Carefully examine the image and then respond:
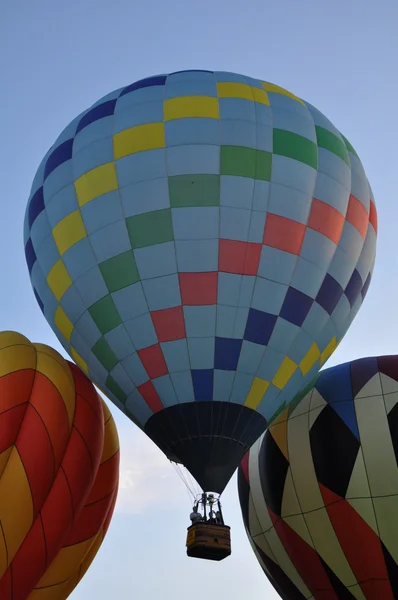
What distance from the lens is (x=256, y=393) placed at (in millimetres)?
7711

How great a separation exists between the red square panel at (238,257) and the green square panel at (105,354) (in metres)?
1.43

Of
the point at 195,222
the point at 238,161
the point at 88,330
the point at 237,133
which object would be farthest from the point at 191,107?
the point at 88,330

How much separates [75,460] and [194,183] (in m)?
3.04

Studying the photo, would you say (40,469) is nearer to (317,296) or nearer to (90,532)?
(90,532)

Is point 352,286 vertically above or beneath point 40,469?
above

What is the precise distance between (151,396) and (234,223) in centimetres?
196

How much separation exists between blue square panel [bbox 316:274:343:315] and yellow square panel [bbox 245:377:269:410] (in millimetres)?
1135

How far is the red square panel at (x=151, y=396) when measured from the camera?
25.1 feet

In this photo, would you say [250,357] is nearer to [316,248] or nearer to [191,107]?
[316,248]

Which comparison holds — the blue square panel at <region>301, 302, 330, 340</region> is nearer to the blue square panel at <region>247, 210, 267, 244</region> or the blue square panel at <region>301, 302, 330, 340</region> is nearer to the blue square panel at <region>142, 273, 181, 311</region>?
the blue square panel at <region>247, 210, 267, 244</region>

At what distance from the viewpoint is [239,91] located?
8758mm

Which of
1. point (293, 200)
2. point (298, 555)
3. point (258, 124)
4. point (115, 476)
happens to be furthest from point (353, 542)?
point (258, 124)

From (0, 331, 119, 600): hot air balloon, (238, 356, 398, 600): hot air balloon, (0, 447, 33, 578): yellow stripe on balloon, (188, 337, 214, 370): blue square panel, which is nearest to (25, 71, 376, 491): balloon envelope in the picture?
(188, 337, 214, 370): blue square panel

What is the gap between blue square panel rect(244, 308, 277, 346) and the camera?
305 inches
